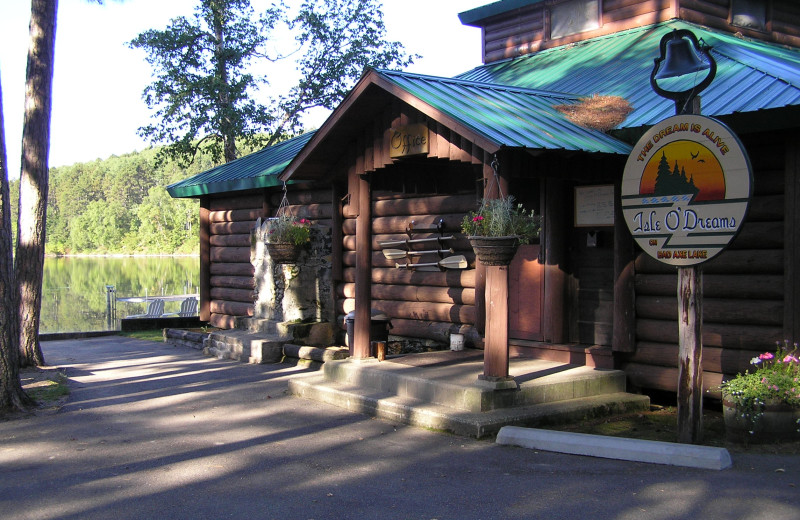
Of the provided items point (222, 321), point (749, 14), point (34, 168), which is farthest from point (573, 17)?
point (222, 321)

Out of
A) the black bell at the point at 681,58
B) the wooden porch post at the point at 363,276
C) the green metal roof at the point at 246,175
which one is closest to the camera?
the black bell at the point at 681,58

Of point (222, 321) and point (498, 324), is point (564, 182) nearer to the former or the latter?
point (498, 324)

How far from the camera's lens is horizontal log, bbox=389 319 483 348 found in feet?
36.6

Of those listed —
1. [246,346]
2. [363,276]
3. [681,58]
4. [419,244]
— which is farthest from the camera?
[246,346]

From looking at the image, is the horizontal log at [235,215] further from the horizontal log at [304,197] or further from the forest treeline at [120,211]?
the forest treeline at [120,211]

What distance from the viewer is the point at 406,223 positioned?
12391 millimetres

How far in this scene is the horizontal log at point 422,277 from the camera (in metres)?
11.4

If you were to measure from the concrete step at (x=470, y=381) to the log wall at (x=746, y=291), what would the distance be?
94 centimetres

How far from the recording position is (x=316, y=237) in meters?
13.5

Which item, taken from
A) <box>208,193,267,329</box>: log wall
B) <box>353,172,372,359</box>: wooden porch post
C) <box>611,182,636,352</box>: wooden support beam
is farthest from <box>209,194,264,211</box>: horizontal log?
<box>611,182,636,352</box>: wooden support beam

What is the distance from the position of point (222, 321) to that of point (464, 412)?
10.5m

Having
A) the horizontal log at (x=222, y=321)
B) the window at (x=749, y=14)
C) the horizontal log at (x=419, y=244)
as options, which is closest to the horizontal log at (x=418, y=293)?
the horizontal log at (x=419, y=244)

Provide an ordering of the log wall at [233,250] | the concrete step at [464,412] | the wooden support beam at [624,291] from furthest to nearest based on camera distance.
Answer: the log wall at [233,250], the wooden support beam at [624,291], the concrete step at [464,412]

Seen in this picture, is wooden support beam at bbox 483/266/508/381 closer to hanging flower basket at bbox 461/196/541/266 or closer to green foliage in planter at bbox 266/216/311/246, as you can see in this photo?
hanging flower basket at bbox 461/196/541/266
